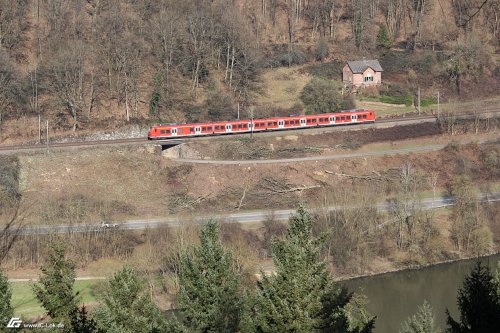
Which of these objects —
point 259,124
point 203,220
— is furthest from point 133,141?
point 203,220

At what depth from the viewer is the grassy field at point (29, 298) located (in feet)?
147

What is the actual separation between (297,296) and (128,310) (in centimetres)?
743

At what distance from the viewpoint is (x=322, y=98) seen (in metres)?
81.6

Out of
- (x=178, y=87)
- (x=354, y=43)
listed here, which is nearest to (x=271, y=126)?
(x=178, y=87)

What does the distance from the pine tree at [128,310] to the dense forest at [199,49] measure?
51.9 m

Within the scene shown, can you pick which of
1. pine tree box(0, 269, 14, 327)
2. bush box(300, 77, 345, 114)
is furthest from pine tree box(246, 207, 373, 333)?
bush box(300, 77, 345, 114)

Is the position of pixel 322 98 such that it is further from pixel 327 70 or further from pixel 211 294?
pixel 211 294

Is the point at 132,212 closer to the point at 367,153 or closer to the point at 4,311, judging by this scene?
the point at 367,153

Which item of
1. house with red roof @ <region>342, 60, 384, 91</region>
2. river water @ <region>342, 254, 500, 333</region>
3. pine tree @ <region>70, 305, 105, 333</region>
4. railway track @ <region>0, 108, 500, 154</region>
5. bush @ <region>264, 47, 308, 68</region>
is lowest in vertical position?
river water @ <region>342, 254, 500, 333</region>

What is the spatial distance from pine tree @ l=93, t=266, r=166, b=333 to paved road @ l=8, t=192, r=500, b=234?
87.9ft

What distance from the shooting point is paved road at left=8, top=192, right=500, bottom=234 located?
5500 cm

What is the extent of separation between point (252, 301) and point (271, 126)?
48708mm

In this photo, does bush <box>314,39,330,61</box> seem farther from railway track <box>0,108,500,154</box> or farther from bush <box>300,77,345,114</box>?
railway track <box>0,108,500,154</box>

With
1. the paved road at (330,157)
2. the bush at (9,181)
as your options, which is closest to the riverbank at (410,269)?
the paved road at (330,157)
